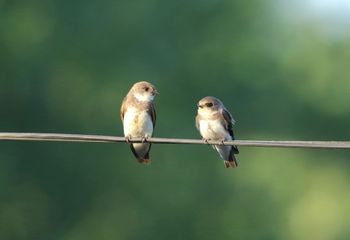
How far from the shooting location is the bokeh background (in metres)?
20.0

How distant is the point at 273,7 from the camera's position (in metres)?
22.2

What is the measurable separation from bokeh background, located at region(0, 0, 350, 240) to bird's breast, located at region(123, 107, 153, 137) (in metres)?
9.44

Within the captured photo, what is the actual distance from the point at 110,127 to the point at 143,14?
6.45 ft

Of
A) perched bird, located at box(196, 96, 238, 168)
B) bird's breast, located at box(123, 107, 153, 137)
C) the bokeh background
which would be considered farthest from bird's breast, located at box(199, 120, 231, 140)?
the bokeh background

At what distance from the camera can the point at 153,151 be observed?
19.3 m

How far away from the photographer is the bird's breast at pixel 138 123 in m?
9.66

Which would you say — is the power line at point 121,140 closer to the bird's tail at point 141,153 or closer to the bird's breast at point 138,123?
the bird's breast at point 138,123

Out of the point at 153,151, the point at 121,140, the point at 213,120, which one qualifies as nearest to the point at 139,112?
the point at 213,120

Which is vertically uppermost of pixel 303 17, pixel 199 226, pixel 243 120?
pixel 303 17

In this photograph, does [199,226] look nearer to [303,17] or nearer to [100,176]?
[100,176]

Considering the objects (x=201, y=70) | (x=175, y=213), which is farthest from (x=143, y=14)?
(x=175, y=213)

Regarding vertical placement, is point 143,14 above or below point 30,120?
above

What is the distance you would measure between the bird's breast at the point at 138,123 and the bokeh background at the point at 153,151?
9439 mm

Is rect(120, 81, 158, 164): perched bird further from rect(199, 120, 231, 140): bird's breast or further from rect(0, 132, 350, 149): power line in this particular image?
rect(0, 132, 350, 149): power line
